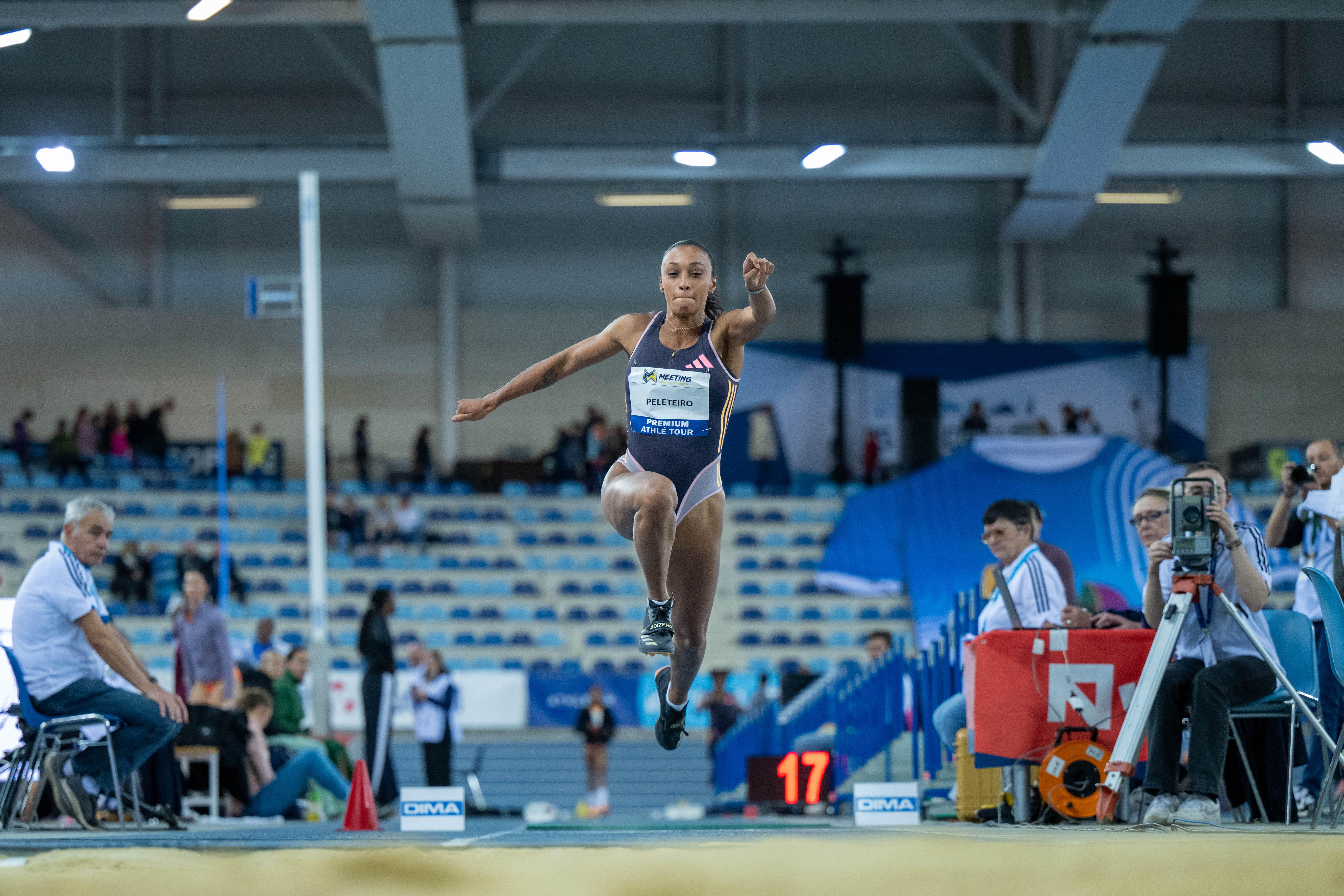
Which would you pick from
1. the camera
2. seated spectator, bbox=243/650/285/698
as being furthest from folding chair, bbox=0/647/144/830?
the camera

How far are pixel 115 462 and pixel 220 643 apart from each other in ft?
51.1

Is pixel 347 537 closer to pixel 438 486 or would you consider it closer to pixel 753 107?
pixel 438 486

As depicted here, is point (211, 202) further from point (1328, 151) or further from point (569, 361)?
point (569, 361)

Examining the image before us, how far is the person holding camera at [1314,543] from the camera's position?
19.6 feet

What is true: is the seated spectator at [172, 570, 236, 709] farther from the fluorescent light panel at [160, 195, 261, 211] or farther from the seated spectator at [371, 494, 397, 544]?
the fluorescent light panel at [160, 195, 261, 211]

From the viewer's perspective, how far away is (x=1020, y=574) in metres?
6.16

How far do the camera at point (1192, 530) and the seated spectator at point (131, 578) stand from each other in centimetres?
1817

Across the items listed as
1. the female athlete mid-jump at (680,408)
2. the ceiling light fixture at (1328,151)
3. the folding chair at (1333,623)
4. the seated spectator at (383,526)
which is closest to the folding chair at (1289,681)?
the folding chair at (1333,623)

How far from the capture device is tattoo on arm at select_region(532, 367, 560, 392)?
17.4ft

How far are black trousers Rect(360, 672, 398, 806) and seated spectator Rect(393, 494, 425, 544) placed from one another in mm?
11572

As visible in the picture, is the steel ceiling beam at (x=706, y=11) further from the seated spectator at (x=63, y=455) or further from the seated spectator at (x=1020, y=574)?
the seated spectator at (x=1020, y=574)

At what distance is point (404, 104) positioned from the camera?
1948cm

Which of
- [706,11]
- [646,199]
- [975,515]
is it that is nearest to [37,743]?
[706,11]

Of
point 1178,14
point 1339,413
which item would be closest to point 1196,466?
point 1178,14
